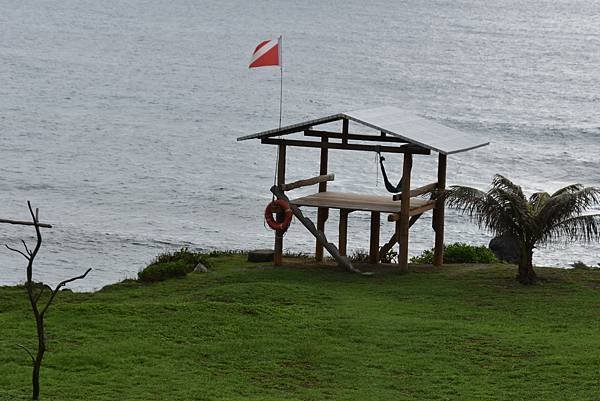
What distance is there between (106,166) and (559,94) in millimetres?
37109

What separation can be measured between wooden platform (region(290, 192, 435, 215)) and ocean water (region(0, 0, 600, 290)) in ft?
29.8

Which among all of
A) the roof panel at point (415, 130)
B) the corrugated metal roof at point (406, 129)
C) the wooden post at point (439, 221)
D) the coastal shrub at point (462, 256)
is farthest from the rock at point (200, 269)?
the coastal shrub at point (462, 256)

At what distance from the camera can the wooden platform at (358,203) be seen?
23391mm

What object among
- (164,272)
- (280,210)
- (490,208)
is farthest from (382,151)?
(164,272)

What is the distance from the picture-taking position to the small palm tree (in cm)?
2198

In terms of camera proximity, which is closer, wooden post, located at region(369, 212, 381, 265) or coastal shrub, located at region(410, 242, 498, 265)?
wooden post, located at region(369, 212, 381, 265)

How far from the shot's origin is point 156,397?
14.3 metres

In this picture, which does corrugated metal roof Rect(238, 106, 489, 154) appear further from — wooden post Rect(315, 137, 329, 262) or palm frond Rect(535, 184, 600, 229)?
palm frond Rect(535, 184, 600, 229)

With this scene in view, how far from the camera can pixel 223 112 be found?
6719 centimetres

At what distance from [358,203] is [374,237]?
0.92 m

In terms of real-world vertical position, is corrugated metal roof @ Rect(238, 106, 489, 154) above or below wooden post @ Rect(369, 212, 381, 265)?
above

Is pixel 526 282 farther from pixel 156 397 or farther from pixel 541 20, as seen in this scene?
pixel 541 20

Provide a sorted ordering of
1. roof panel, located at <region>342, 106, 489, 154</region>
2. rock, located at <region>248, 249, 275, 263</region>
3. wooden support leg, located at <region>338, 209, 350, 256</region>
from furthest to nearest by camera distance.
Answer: rock, located at <region>248, 249, 275, 263</region>
wooden support leg, located at <region>338, 209, 350, 256</region>
roof panel, located at <region>342, 106, 489, 154</region>

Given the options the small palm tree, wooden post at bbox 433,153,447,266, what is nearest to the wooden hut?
wooden post at bbox 433,153,447,266
